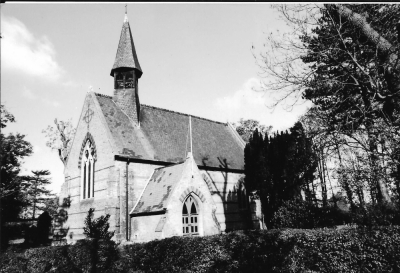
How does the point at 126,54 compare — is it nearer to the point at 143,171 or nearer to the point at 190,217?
the point at 143,171

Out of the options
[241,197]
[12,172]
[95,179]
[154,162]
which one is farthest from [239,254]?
[12,172]

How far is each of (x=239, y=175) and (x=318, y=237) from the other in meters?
17.0

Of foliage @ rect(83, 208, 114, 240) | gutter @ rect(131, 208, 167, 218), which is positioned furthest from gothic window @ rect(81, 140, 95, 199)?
gutter @ rect(131, 208, 167, 218)

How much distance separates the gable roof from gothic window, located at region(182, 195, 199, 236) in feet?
14.7

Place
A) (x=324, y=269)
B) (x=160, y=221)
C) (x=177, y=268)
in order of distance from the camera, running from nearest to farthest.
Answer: (x=324, y=269), (x=177, y=268), (x=160, y=221)

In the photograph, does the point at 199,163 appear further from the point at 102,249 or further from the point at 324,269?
the point at 324,269

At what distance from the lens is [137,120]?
74.6 ft

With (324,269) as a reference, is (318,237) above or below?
above

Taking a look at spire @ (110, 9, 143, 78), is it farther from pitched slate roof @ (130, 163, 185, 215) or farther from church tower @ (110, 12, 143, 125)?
pitched slate roof @ (130, 163, 185, 215)

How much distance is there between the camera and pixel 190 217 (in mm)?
17578

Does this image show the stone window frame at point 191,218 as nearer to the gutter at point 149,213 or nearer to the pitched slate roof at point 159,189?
the pitched slate roof at point 159,189

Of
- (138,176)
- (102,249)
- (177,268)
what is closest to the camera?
(177,268)

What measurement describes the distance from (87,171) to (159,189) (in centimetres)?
629

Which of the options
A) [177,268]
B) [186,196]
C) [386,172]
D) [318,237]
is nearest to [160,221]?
[186,196]
